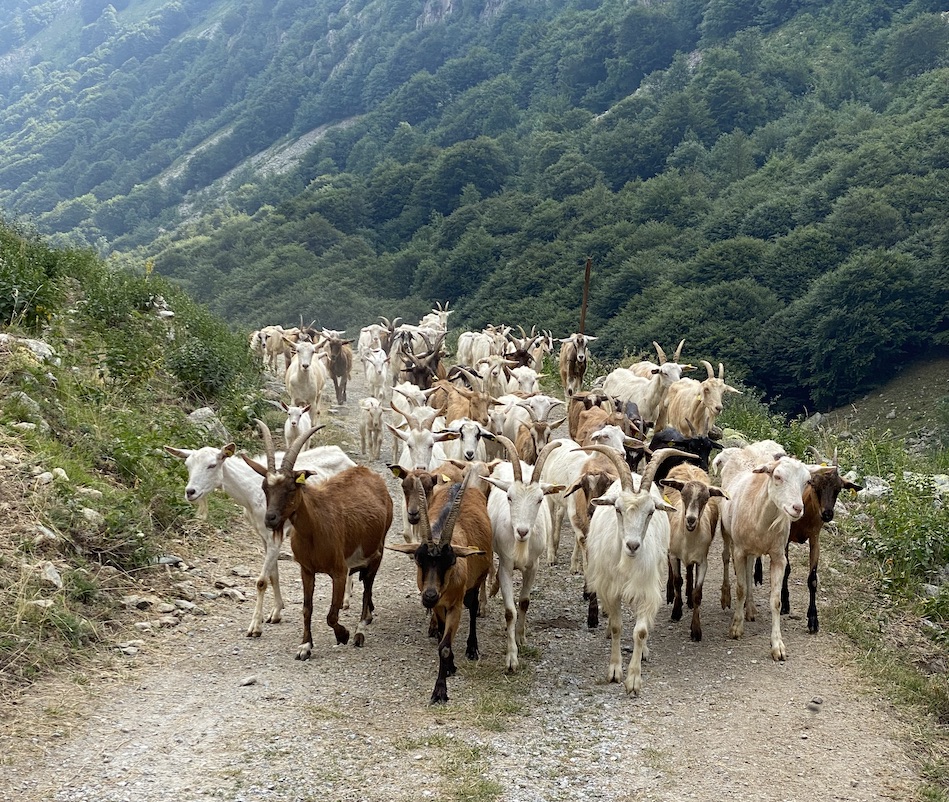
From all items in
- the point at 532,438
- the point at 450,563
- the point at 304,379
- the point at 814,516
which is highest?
the point at 450,563

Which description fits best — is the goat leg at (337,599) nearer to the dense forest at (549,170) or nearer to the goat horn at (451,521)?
the goat horn at (451,521)

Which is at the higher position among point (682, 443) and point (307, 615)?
point (682, 443)

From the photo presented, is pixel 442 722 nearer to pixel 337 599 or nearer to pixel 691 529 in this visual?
pixel 337 599

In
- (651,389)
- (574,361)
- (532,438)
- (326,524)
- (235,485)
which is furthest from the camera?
(574,361)

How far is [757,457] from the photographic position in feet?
30.8

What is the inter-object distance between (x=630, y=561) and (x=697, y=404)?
19.2 feet

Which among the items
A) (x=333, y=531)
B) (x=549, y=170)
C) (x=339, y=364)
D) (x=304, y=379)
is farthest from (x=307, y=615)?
(x=549, y=170)

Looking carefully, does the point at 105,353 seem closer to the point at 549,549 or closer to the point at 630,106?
the point at 549,549

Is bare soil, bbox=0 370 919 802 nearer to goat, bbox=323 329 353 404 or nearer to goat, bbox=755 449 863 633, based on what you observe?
goat, bbox=755 449 863 633

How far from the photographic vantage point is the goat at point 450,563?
6598mm

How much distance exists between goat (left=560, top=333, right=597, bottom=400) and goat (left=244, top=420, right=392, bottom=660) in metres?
9.09

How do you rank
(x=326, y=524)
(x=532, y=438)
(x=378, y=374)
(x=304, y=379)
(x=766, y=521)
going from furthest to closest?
(x=378, y=374) → (x=304, y=379) → (x=532, y=438) → (x=766, y=521) → (x=326, y=524)

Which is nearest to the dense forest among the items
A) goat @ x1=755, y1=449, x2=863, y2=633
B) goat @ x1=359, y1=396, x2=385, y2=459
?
goat @ x1=359, y1=396, x2=385, y2=459

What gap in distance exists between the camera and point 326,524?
742cm
